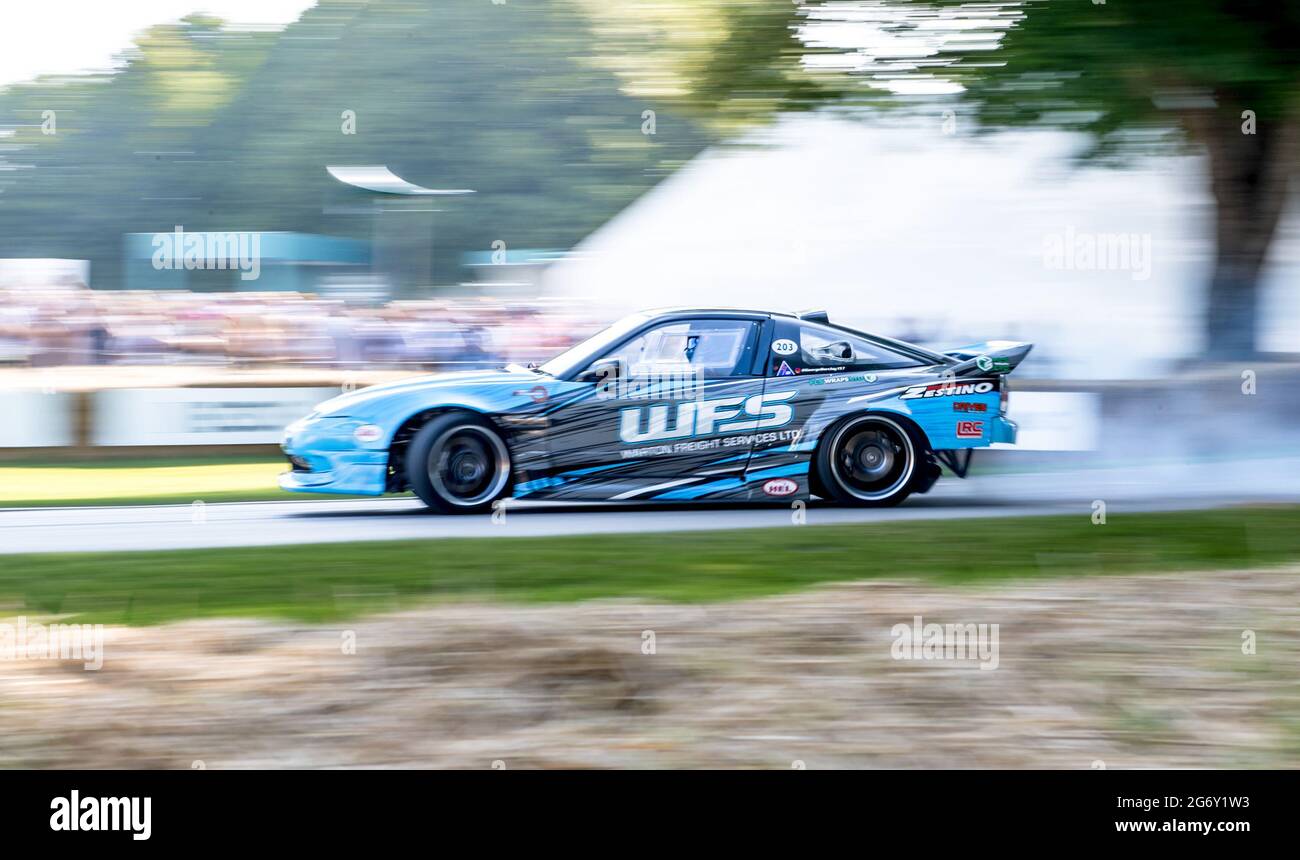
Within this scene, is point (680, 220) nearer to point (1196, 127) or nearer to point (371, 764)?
point (1196, 127)

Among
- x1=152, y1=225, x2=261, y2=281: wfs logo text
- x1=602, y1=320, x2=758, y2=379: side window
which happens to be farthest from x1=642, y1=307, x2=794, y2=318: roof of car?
x1=152, y1=225, x2=261, y2=281: wfs logo text

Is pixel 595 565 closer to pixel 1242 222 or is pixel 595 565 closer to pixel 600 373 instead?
pixel 600 373

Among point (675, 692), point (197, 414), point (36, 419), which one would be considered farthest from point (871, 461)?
Answer: point (36, 419)

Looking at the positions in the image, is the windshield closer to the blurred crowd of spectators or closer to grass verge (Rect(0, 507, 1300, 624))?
grass verge (Rect(0, 507, 1300, 624))

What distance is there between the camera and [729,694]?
15.1 ft

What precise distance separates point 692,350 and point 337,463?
7.91 feet

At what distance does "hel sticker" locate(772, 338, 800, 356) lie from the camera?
29.0 ft

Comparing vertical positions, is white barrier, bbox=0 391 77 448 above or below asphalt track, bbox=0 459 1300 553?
above

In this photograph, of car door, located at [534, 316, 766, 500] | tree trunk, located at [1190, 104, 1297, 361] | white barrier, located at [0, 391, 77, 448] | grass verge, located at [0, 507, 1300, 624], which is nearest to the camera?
grass verge, located at [0, 507, 1300, 624]

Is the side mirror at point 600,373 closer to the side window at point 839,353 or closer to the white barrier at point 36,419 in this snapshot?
the side window at point 839,353

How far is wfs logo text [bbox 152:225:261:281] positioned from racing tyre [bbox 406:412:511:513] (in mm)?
11894

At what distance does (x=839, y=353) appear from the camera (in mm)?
9008

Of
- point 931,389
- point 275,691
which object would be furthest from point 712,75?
point 275,691
